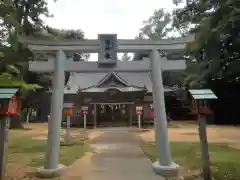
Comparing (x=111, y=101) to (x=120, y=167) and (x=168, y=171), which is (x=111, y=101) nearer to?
(x=120, y=167)

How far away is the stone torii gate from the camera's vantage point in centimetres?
682

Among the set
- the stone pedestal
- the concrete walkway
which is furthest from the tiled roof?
the stone pedestal

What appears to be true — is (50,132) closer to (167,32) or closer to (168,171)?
(168,171)

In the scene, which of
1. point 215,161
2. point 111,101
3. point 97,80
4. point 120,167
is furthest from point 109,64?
point 97,80

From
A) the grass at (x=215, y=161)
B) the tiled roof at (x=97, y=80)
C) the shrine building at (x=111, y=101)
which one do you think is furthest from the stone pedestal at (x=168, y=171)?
the tiled roof at (x=97, y=80)

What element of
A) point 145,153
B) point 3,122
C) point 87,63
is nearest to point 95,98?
point 145,153

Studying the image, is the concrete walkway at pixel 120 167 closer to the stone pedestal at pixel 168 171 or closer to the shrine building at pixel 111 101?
the stone pedestal at pixel 168 171

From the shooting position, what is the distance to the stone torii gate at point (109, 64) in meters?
6.82

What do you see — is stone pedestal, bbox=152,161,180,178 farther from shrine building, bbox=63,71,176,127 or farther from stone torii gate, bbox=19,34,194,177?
shrine building, bbox=63,71,176,127

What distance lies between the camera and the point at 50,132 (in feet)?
22.0

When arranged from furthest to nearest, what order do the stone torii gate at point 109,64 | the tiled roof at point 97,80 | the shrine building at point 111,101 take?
the tiled roof at point 97,80 → the shrine building at point 111,101 → the stone torii gate at point 109,64

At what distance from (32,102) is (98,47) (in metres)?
21.7

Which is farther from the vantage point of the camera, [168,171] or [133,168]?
[133,168]

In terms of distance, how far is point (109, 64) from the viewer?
23.7ft
